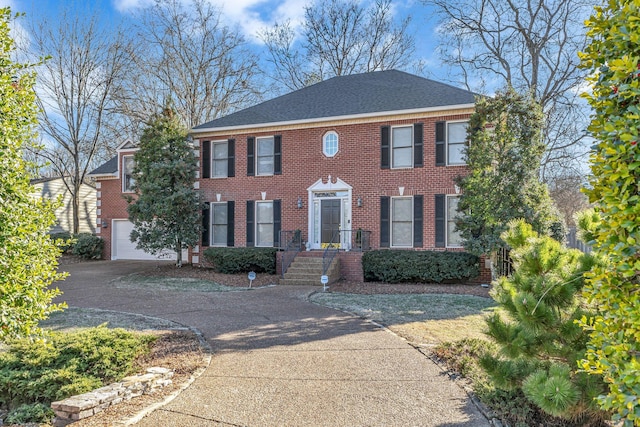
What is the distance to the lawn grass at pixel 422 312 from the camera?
718cm

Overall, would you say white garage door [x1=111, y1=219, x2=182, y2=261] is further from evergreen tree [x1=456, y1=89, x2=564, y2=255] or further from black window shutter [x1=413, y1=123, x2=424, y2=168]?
evergreen tree [x1=456, y1=89, x2=564, y2=255]

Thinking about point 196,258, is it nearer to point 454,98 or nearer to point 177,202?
point 177,202

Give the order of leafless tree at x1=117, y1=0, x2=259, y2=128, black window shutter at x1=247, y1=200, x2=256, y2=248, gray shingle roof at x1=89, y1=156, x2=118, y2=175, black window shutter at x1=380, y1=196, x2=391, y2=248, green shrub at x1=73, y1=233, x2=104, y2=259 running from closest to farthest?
1. black window shutter at x1=380, y1=196, x2=391, y2=248
2. black window shutter at x1=247, y1=200, x2=256, y2=248
3. green shrub at x1=73, y1=233, x2=104, y2=259
4. gray shingle roof at x1=89, y1=156, x2=118, y2=175
5. leafless tree at x1=117, y1=0, x2=259, y2=128

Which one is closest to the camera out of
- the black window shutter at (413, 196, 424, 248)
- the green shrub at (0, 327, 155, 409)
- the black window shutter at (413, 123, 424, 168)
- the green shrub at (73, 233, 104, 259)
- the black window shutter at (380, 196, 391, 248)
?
the green shrub at (0, 327, 155, 409)

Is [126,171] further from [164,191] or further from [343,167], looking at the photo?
[343,167]

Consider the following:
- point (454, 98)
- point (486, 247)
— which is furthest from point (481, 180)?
point (454, 98)

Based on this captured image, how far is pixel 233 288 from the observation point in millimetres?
12781

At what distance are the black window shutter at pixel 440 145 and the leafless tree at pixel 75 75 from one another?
59.4ft

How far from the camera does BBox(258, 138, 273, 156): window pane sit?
16781mm

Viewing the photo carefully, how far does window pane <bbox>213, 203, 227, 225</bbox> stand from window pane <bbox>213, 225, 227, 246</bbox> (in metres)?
0.20

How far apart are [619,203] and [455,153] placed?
1281cm

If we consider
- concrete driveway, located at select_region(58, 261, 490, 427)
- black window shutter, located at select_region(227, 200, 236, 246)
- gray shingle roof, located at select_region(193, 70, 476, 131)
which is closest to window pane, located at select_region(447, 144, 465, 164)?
gray shingle roof, located at select_region(193, 70, 476, 131)

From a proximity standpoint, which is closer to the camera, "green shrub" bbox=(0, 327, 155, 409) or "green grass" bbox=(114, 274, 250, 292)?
"green shrub" bbox=(0, 327, 155, 409)

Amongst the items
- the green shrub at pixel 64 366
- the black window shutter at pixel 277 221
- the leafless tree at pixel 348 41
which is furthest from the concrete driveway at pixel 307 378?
the leafless tree at pixel 348 41
